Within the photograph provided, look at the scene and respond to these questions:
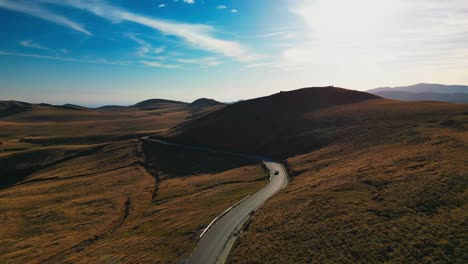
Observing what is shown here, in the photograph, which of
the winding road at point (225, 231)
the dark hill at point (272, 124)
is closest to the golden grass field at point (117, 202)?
the winding road at point (225, 231)

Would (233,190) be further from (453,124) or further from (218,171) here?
(453,124)

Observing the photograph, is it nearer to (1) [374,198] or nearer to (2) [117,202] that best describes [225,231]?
(1) [374,198]

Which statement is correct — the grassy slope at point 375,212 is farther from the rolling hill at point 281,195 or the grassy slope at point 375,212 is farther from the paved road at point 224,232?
the paved road at point 224,232

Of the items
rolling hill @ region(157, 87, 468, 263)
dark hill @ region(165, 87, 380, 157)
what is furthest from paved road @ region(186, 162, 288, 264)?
dark hill @ region(165, 87, 380, 157)

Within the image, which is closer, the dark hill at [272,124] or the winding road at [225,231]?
the winding road at [225,231]

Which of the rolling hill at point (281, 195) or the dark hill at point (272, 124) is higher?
the dark hill at point (272, 124)

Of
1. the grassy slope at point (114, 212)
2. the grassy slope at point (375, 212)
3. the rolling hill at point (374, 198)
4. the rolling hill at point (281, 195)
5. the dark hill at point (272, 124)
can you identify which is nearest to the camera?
the grassy slope at point (375, 212)

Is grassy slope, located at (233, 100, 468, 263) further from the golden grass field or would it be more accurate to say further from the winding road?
the golden grass field
